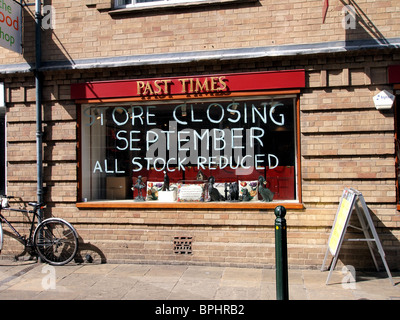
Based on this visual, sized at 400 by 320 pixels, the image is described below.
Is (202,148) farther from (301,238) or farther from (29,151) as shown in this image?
(29,151)

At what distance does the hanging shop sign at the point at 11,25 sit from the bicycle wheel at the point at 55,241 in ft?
9.78

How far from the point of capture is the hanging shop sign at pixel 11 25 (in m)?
6.73

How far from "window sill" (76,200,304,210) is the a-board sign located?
641mm

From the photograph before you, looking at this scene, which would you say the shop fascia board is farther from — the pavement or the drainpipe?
the pavement

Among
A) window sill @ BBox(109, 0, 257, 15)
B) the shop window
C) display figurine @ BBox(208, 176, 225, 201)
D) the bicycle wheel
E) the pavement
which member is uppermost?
window sill @ BBox(109, 0, 257, 15)

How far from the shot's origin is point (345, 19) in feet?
20.8

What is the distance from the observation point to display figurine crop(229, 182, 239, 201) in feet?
22.9

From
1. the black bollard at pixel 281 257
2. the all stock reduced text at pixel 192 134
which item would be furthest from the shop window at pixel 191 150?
the black bollard at pixel 281 257

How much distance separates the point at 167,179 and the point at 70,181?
5.48ft

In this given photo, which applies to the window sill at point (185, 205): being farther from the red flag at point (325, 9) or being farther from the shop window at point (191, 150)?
the red flag at point (325, 9)

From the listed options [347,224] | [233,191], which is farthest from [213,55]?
[347,224]

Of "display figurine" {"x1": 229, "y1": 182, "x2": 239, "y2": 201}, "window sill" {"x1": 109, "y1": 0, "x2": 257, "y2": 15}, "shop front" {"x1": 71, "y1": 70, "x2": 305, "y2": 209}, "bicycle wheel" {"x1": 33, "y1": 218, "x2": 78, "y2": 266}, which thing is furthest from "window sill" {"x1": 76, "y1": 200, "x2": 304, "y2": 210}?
"window sill" {"x1": 109, "y1": 0, "x2": 257, "y2": 15}

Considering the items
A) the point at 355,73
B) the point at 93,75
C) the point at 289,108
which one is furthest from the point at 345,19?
the point at 93,75

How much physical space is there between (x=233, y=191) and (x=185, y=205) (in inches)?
33.5
